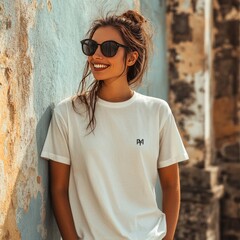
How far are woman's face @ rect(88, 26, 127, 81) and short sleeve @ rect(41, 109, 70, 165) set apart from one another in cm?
23

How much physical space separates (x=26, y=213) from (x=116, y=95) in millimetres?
594

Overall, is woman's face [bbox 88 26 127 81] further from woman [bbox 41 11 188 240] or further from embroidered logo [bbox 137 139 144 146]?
embroidered logo [bbox 137 139 144 146]

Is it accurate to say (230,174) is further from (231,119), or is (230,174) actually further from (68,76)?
(68,76)

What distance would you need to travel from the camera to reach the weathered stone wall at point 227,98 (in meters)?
6.35

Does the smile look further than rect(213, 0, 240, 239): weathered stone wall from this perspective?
No

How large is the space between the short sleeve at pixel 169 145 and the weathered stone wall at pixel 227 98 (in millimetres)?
3966

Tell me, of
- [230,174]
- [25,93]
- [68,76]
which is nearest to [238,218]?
[230,174]

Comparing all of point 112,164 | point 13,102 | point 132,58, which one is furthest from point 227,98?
point 13,102

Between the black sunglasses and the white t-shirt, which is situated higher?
the black sunglasses

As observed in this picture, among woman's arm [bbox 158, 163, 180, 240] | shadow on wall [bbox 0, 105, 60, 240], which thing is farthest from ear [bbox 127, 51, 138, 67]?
woman's arm [bbox 158, 163, 180, 240]

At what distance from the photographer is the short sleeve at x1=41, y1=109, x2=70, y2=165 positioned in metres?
2.25

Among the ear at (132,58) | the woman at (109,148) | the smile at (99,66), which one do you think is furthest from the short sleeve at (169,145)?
the smile at (99,66)

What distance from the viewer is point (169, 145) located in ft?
8.07

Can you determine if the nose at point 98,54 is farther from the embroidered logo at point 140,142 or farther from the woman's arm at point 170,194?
the woman's arm at point 170,194
